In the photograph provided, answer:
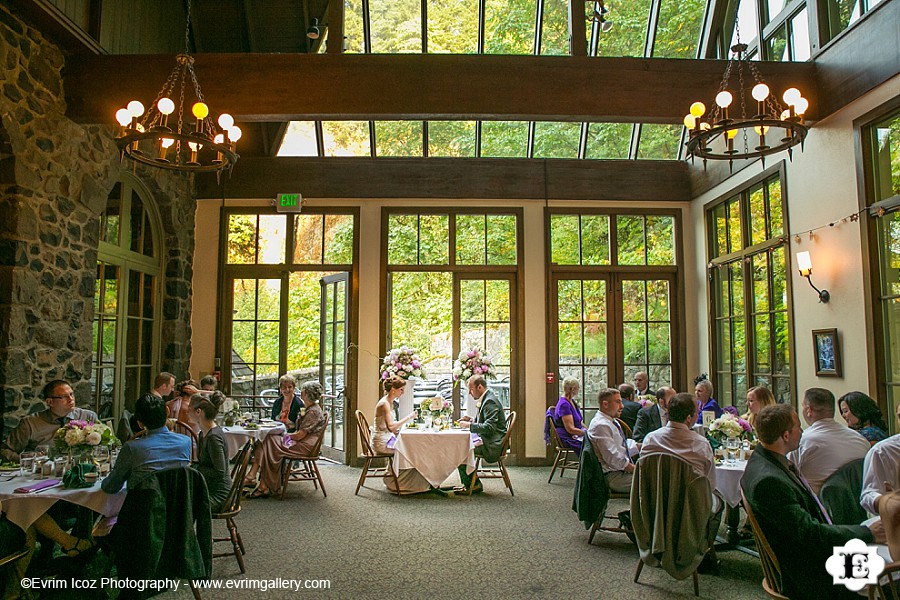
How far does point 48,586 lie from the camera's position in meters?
3.56

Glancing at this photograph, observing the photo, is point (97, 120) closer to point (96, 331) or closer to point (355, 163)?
point (96, 331)

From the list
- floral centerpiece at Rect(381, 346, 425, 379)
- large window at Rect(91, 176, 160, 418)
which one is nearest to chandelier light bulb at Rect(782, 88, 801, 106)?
floral centerpiece at Rect(381, 346, 425, 379)

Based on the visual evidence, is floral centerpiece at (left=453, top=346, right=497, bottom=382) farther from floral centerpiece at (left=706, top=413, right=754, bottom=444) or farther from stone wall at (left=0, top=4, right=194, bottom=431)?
stone wall at (left=0, top=4, right=194, bottom=431)

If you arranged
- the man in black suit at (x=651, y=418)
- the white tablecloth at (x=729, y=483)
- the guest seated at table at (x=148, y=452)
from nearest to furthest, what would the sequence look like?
the guest seated at table at (x=148, y=452) → the white tablecloth at (x=729, y=483) → the man in black suit at (x=651, y=418)

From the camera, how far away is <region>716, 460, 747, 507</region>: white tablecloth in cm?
426

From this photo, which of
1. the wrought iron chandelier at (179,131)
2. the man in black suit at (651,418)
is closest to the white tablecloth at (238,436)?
the wrought iron chandelier at (179,131)

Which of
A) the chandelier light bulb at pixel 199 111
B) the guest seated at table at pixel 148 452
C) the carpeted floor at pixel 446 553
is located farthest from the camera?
the chandelier light bulb at pixel 199 111

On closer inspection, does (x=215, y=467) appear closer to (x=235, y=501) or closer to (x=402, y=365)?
(x=235, y=501)

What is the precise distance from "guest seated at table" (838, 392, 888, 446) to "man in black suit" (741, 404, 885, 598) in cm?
140

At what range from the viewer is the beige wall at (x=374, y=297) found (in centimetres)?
852

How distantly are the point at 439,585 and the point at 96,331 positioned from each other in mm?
4626

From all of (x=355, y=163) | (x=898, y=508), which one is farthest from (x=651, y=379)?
(x=898, y=508)

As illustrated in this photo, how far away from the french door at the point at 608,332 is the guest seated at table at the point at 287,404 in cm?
361

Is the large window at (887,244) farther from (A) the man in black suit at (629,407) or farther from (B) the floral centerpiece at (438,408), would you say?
(B) the floral centerpiece at (438,408)
